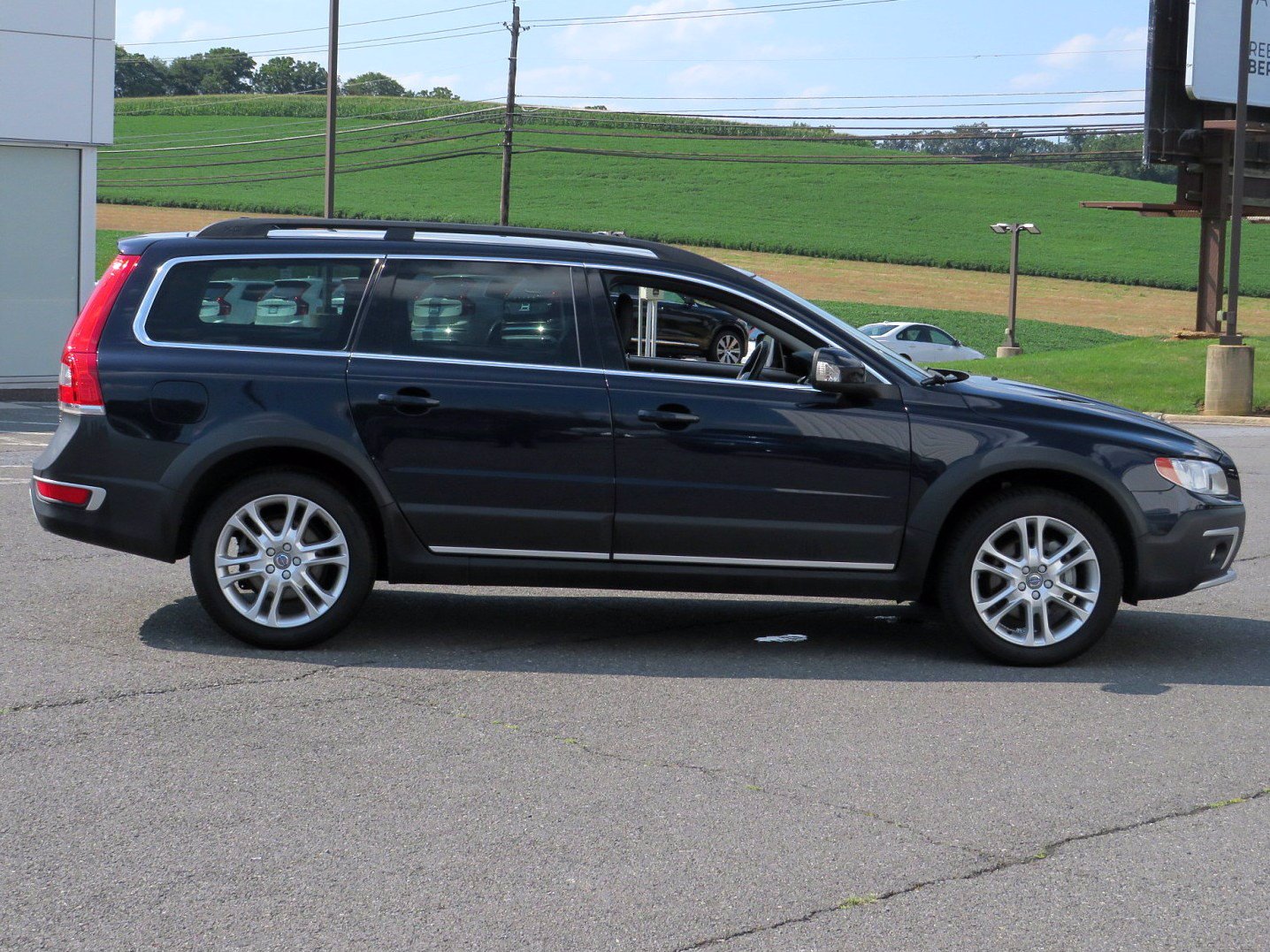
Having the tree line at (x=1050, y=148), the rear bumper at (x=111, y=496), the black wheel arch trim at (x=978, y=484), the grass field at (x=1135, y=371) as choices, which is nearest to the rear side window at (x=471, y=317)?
the rear bumper at (x=111, y=496)

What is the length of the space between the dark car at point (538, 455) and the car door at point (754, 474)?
0.01 metres

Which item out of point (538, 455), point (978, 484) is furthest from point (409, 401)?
point (978, 484)

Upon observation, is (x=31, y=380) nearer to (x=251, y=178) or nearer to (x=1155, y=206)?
(x=1155, y=206)

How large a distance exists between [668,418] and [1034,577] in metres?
1.76

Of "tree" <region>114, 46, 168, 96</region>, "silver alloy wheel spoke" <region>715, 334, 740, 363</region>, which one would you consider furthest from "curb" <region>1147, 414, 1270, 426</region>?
"tree" <region>114, 46, 168, 96</region>

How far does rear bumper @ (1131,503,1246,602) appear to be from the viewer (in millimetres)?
6879

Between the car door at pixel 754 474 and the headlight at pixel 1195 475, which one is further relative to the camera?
the headlight at pixel 1195 475

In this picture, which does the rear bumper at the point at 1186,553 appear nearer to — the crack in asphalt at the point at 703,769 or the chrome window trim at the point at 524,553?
the chrome window trim at the point at 524,553

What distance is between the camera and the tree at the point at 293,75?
12581cm

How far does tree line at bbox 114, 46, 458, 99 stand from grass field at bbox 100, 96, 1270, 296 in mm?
9911

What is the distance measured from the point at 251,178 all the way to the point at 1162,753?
288ft

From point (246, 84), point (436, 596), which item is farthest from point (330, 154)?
point (246, 84)

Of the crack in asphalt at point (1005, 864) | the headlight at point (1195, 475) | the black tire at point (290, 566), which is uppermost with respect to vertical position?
the headlight at point (1195, 475)

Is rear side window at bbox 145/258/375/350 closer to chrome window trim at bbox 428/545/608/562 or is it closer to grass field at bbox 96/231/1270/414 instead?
chrome window trim at bbox 428/545/608/562
